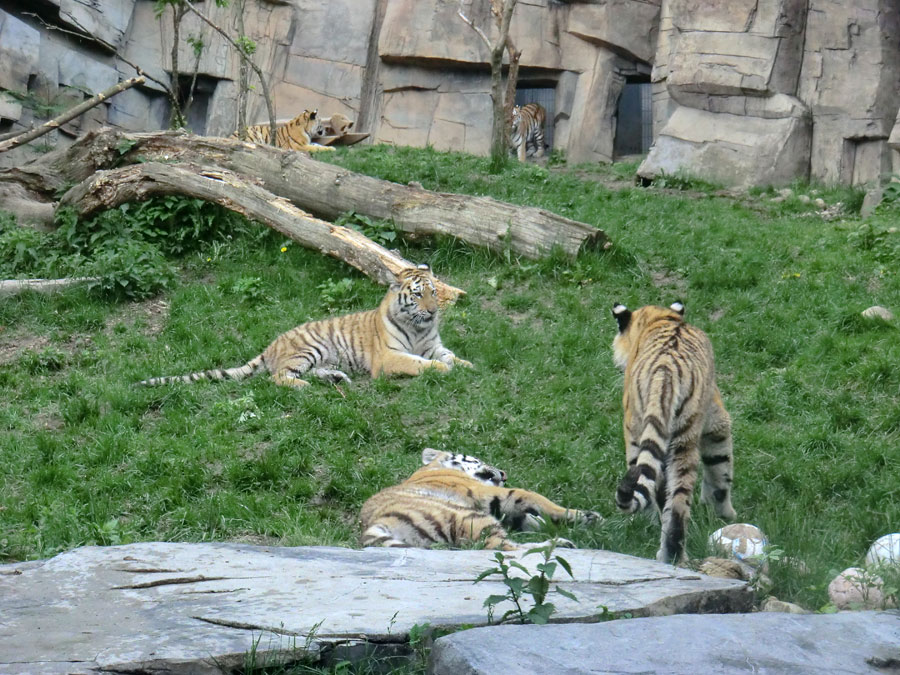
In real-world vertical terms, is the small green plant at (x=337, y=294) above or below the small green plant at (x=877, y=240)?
below

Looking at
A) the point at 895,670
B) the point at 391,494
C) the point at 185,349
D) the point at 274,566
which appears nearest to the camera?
the point at 895,670

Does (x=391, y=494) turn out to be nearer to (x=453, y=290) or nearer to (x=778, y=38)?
(x=453, y=290)

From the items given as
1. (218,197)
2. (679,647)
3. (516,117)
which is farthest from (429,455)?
(516,117)

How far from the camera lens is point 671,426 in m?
5.41

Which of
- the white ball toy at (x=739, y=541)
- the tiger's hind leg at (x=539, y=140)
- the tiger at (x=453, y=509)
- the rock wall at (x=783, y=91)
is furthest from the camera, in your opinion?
the tiger's hind leg at (x=539, y=140)

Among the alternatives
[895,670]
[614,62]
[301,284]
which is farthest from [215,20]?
[895,670]

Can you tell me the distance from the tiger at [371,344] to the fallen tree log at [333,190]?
4.57 ft

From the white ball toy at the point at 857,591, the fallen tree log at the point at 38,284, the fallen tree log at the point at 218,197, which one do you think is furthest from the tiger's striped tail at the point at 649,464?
the fallen tree log at the point at 38,284

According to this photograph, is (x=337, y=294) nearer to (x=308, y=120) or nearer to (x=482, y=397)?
(x=482, y=397)

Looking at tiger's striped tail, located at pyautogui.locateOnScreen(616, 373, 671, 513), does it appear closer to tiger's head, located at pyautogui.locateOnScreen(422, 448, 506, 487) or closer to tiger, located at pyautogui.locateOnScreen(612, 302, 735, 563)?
tiger, located at pyautogui.locateOnScreen(612, 302, 735, 563)

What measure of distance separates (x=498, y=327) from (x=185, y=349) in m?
2.80

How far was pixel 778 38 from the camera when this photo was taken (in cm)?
1527

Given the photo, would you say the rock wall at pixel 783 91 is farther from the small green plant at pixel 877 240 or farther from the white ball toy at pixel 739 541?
the white ball toy at pixel 739 541

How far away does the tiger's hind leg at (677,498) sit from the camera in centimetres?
491
